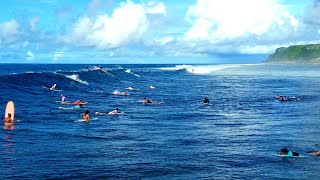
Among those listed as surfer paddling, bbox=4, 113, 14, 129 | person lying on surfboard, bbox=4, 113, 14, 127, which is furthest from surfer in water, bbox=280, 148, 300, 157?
person lying on surfboard, bbox=4, 113, 14, 127

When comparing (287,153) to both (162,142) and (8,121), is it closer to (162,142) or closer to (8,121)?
(162,142)

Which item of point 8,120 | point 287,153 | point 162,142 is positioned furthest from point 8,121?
point 287,153

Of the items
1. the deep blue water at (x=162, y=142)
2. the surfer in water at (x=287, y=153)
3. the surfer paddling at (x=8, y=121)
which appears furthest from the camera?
the surfer paddling at (x=8, y=121)

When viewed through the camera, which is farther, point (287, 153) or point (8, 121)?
point (8, 121)

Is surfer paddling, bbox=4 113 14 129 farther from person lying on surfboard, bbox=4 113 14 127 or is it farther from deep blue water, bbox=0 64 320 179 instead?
deep blue water, bbox=0 64 320 179

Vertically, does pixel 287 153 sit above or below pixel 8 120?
below

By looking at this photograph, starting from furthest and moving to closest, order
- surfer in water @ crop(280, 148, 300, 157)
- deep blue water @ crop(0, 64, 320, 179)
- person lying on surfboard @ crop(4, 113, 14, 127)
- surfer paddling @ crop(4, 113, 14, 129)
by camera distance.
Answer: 1. person lying on surfboard @ crop(4, 113, 14, 127)
2. surfer paddling @ crop(4, 113, 14, 129)
3. surfer in water @ crop(280, 148, 300, 157)
4. deep blue water @ crop(0, 64, 320, 179)

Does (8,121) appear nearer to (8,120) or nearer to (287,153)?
(8,120)

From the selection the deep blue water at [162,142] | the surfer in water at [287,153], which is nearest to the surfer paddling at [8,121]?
the deep blue water at [162,142]

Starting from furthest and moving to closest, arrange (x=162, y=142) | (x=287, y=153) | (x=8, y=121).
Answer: (x=8, y=121) < (x=162, y=142) < (x=287, y=153)

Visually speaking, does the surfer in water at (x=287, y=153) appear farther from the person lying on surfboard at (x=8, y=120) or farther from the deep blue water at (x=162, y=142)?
the person lying on surfboard at (x=8, y=120)

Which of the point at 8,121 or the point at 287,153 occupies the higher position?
the point at 8,121

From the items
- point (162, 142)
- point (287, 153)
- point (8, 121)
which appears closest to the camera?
point (287, 153)

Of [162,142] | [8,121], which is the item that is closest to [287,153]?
[162,142]
